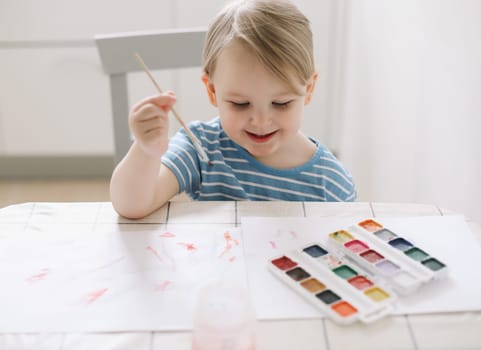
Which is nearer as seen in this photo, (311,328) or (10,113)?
(311,328)

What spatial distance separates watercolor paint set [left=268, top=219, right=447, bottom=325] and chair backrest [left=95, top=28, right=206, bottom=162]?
55 centimetres

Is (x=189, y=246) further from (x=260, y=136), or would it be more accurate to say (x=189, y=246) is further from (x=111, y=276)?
(x=260, y=136)

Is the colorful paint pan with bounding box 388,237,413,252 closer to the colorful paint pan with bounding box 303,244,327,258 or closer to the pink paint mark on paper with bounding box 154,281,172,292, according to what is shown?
the colorful paint pan with bounding box 303,244,327,258

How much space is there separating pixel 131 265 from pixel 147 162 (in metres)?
0.18

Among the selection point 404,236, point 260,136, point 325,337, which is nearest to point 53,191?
point 260,136

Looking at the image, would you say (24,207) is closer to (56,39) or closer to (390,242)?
(390,242)

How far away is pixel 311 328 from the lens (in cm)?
61

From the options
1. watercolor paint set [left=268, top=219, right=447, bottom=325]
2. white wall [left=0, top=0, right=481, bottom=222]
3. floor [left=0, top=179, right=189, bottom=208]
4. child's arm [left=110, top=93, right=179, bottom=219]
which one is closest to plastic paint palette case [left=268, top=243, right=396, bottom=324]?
watercolor paint set [left=268, top=219, right=447, bottom=325]

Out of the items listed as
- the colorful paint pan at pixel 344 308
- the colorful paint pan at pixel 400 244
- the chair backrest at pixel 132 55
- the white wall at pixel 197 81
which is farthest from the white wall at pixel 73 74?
the colorful paint pan at pixel 344 308

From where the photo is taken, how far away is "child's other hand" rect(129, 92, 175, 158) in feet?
2.54

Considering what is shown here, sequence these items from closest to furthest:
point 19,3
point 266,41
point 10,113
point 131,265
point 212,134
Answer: point 131,265 < point 266,41 < point 212,134 < point 19,3 < point 10,113

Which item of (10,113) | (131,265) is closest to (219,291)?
(131,265)

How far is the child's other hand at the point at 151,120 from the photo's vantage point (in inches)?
30.5

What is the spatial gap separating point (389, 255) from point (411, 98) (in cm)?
85
